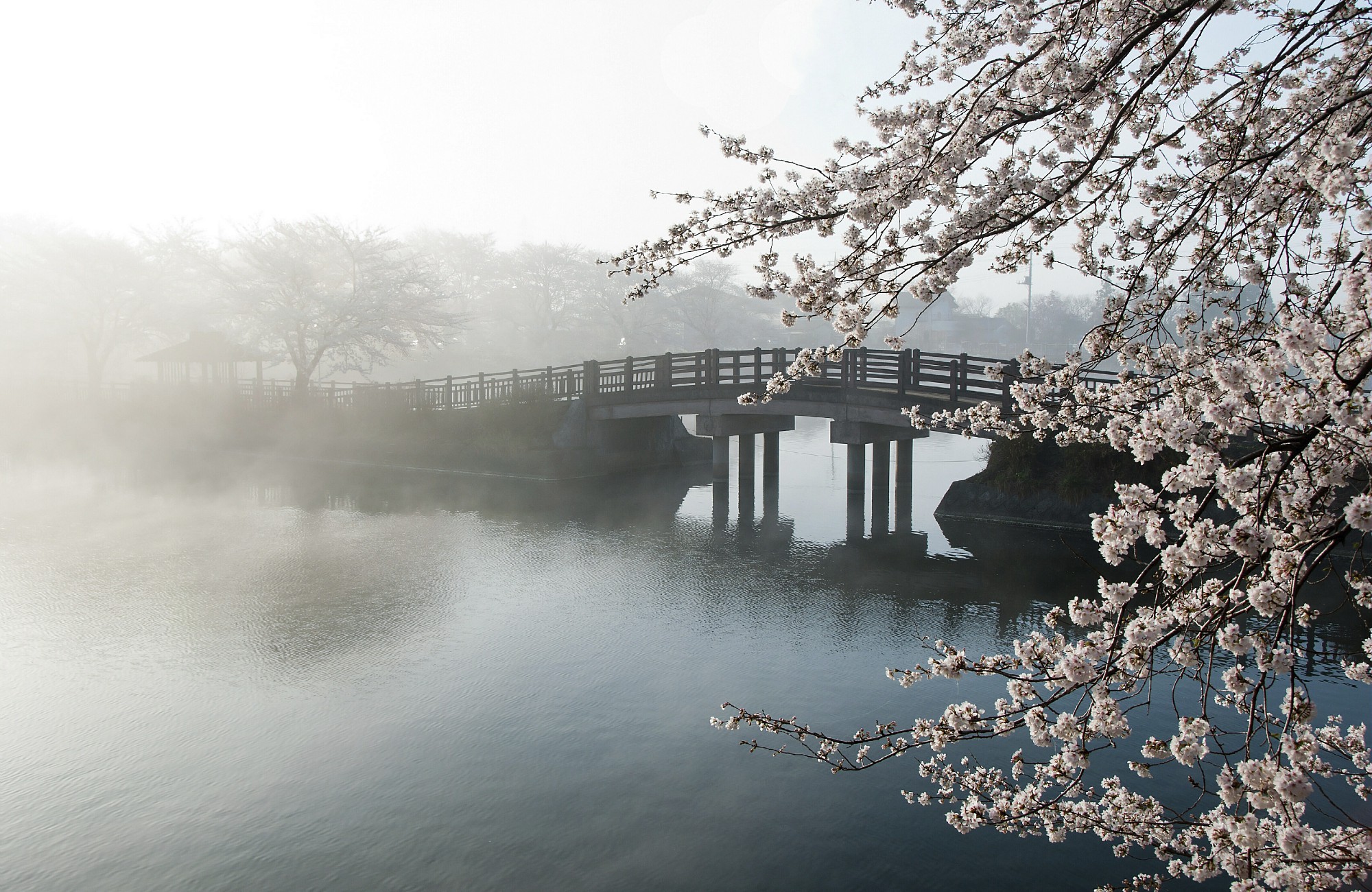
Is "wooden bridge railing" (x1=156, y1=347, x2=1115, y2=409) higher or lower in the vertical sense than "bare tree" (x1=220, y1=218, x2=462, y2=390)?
lower

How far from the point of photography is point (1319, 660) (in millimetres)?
10938

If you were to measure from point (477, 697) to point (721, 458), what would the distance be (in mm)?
15809

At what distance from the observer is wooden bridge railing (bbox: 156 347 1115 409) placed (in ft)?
67.7

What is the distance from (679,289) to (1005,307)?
67178 millimetres

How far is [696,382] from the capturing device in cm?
2558

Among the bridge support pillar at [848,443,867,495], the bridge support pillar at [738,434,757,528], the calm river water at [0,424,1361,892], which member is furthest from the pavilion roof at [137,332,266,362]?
the bridge support pillar at [848,443,867,495]

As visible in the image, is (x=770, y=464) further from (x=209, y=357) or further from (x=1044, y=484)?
(x=209, y=357)

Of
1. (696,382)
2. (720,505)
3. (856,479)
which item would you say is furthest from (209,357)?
(856,479)

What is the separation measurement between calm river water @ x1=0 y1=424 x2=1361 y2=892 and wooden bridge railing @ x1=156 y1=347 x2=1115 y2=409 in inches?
141

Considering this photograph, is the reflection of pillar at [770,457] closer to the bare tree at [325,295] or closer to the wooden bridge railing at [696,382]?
the wooden bridge railing at [696,382]

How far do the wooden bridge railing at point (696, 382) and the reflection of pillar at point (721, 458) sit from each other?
150 cm

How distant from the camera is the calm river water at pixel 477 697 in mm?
6926

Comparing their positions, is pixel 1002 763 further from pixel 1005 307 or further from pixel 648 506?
pixel 1005 307

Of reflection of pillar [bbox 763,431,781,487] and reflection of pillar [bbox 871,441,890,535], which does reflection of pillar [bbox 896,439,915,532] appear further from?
reflection of pillar [bbox 763,431,781,487]
